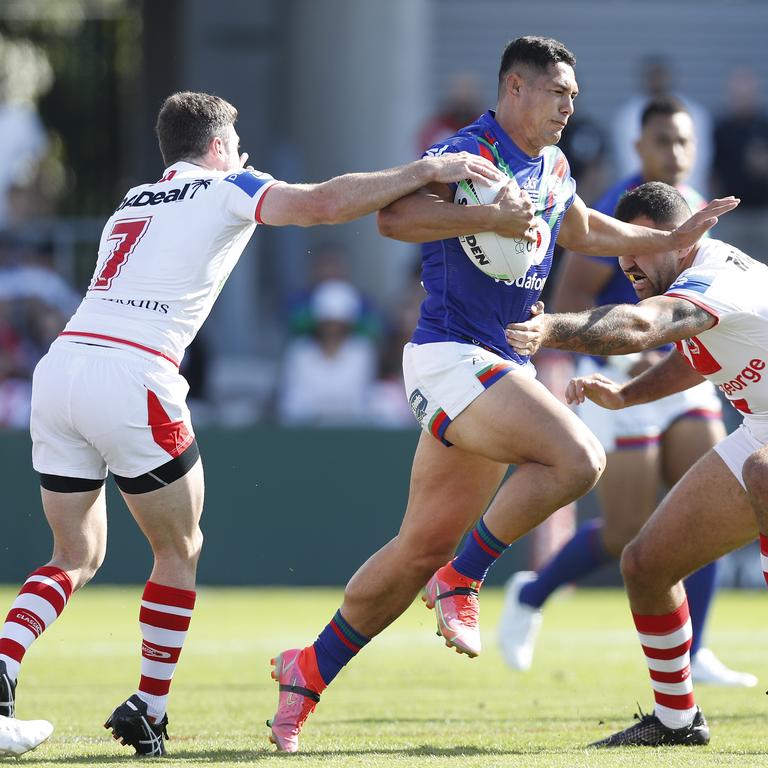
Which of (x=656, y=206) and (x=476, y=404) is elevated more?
(x=656, y=206)

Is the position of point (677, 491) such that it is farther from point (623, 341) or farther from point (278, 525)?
point (278, 525)

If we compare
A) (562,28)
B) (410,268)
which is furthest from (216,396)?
(562,28)

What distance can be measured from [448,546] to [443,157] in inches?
60.6

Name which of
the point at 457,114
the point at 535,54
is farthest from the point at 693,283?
the point at 457,114

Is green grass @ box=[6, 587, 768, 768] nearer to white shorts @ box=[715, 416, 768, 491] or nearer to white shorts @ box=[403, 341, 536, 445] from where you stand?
white shorts @ box=[715, 416, 768, 491]

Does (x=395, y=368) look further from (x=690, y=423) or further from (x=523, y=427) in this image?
(x=523, y=427)

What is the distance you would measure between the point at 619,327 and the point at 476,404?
635 mm

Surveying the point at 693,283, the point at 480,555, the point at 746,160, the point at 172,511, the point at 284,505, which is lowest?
the point at 284,505

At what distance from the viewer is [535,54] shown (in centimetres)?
618

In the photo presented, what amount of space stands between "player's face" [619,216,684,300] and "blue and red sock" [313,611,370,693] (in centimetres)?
180

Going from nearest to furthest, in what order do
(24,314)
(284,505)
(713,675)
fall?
(713,675)
(284,505)
(24,314)

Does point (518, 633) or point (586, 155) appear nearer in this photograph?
point (518, 633)

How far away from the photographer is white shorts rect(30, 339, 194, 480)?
586cm

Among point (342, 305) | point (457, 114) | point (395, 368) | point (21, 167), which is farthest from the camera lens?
point (21, 167)
